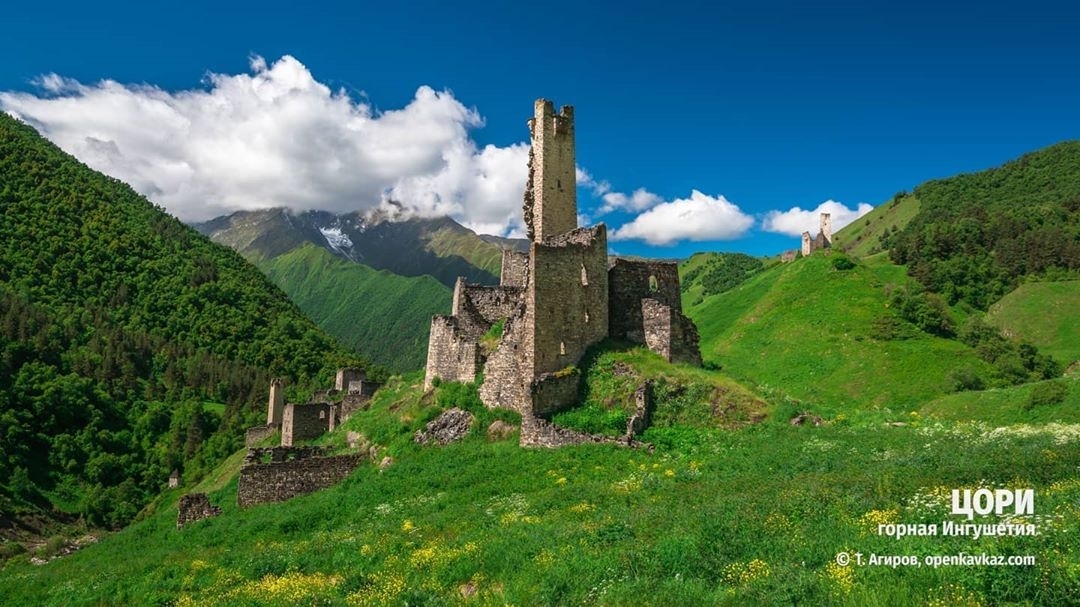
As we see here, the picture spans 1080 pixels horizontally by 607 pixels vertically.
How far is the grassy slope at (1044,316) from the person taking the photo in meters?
56.3

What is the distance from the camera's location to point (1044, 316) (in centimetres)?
6106

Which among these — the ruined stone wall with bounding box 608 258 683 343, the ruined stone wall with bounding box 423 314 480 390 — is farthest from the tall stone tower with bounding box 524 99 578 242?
the ruined stone wall with bounding box 423 314 480 390

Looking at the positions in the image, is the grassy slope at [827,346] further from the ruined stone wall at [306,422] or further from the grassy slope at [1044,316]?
the ruined stone wall at [306,422]

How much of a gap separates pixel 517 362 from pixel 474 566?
45.3 feet

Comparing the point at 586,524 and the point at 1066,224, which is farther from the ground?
the point at 1066,224

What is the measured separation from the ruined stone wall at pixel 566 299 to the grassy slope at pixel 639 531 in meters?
4.14

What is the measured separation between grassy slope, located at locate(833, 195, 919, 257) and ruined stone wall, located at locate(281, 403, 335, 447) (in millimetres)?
113099

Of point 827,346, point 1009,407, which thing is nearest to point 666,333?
point 1009,407

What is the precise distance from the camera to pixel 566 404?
24.4 metres

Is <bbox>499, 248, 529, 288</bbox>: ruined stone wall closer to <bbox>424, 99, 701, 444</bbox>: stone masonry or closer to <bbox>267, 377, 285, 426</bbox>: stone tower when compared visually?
<bbox>424, 99, 701, 444</bbox>: stone masonry

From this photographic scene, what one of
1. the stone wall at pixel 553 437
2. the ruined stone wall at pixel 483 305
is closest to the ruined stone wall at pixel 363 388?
the ruined stone wall at pixel 483 305

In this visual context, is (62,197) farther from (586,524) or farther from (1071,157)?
(1071,157)

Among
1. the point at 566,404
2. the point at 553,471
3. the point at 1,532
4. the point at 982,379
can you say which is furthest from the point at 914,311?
the point at 1,532

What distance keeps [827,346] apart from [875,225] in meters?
117
